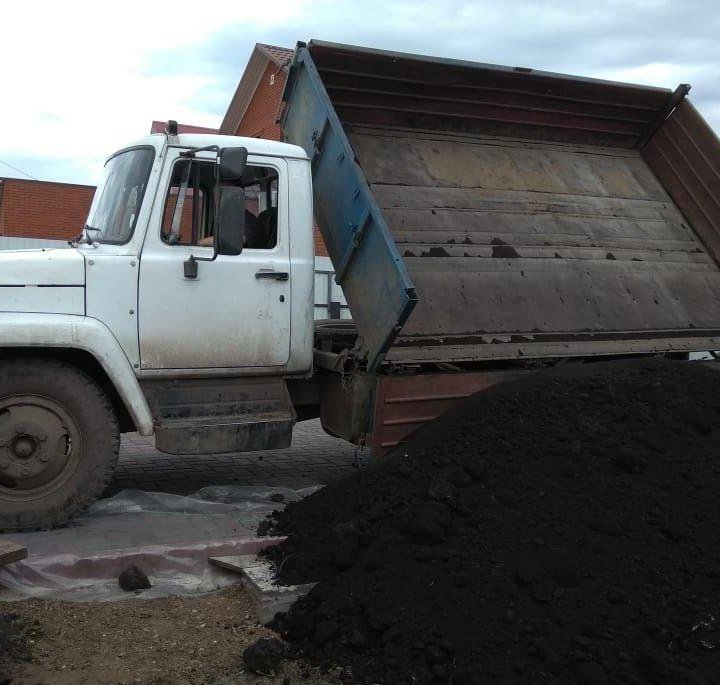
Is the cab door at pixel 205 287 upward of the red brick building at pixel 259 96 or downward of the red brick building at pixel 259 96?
downward

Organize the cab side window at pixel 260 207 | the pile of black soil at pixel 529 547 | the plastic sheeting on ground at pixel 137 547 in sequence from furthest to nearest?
the cab side window at pixel 260 207, the plastic sheeting on ground at pixel 137 547, the pile of black soil at pixel 529 547

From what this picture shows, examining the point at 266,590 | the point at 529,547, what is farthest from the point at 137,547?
the point at 529,547

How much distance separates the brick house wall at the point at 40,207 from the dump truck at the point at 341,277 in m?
19.4

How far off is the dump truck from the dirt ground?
1119 mm

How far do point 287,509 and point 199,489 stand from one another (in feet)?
4.40

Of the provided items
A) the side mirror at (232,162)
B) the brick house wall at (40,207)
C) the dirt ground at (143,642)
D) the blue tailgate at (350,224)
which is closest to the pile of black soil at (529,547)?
the dirt ground at (143,642)

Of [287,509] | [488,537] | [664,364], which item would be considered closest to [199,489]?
[287,509]

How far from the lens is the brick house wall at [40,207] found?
930 inches

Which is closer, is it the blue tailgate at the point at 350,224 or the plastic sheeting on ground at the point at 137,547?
the plastic sheeting on ground at the point at 137,547

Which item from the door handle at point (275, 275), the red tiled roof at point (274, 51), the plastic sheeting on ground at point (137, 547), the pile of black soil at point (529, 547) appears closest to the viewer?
the pile of black soil at point (529, 547)

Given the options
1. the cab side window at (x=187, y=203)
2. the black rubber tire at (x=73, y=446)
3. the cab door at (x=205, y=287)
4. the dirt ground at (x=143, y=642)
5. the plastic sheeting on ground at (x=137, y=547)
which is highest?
the cab side window at (x=187, y=203)

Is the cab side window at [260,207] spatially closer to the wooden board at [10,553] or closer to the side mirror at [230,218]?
the side mirror at [230,218]

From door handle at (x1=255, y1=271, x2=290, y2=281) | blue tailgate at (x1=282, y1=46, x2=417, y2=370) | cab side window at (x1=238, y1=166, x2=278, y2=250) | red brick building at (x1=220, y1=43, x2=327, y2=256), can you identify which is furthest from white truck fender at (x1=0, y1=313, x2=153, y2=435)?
red brick building at (x1=220, y1=43, x2=327, y2=256)

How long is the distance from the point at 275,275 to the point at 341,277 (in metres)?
0.52
